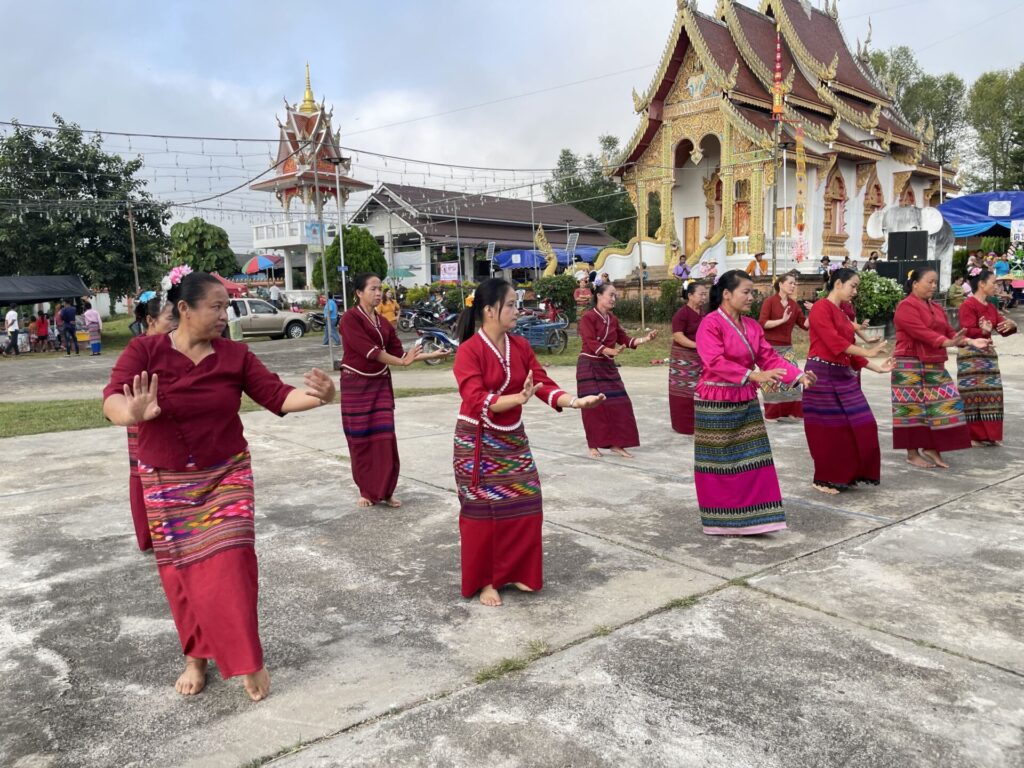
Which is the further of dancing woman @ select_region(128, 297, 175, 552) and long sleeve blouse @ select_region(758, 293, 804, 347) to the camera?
long sleeve blouse @ select_region(758, 293, 804, 347)

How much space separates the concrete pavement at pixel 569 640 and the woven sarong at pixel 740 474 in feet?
0.50

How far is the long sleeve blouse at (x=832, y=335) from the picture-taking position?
5.43 metres

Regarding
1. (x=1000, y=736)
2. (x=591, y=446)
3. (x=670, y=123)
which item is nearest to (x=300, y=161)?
(x=670, y=123)

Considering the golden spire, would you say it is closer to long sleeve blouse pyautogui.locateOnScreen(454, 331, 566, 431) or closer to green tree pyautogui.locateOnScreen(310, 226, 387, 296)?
green tree pyautogui.locateOnScreen(310, 226, 387, 296)

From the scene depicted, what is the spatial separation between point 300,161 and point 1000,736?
37.3 metres

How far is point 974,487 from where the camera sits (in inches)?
224

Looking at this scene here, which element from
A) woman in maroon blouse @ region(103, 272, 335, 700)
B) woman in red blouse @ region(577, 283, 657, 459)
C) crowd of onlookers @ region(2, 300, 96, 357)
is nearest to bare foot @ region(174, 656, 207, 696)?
woman in maroon blouse @ region(103, 272, 335, 700)

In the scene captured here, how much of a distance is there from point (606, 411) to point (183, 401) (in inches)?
186

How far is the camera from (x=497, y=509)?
12.2 ft

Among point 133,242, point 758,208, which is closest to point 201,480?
point 758,208

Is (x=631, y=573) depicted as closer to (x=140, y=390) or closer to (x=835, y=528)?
(x=835, y=528)

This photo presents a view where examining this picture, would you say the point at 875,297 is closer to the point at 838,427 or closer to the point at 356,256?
the point at 838,427

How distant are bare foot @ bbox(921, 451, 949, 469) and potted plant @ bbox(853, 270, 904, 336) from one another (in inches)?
394

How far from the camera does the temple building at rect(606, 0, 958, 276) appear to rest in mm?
21562
